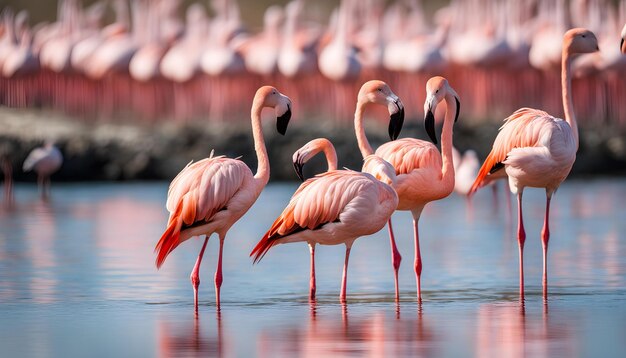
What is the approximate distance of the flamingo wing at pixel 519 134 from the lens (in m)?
8.62

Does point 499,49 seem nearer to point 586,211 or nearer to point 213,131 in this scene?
point 213,131

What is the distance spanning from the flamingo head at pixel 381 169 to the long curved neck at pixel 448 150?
38 cm

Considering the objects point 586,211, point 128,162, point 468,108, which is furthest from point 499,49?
point 586,211

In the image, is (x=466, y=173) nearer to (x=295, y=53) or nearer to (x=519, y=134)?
(x=519, y=134)

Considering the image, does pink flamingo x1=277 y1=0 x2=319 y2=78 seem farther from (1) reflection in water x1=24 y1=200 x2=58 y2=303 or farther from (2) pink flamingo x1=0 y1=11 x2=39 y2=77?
(1) reflection in water x1=24 y1=200 x2=58 y2=303

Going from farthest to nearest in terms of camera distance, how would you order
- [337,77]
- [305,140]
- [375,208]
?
[337,77]
[305,140]
[375,208]

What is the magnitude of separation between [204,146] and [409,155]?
14230 mm

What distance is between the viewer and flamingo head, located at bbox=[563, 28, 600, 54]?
9117 millimetres

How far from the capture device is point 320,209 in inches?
305

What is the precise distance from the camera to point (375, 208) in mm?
7734

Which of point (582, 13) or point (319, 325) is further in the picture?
point (582, 13)

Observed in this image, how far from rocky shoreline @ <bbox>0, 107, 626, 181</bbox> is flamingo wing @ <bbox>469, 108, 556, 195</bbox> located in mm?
12829

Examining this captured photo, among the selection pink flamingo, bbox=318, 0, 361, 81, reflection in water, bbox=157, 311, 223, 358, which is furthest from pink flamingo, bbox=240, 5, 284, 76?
reflection in water, bbox=157, 311, 223, 358

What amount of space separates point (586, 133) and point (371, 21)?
31.3ft
